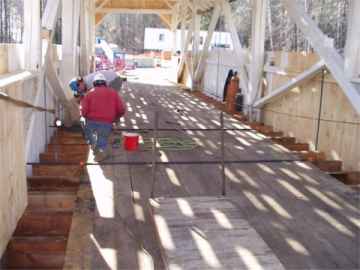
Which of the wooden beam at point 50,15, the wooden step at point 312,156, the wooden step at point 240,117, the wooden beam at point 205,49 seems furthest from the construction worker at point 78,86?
the wooden beam at point 205,49

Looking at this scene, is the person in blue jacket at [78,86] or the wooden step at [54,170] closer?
the wooden step at [54,170]

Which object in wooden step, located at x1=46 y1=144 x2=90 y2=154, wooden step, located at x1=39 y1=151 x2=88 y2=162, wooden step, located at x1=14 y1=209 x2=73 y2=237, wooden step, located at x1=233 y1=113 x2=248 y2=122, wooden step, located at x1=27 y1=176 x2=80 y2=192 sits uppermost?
wooden step, located at x1=233 y1=113 x2=248 y2=122

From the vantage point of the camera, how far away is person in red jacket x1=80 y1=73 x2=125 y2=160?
597 centimetres

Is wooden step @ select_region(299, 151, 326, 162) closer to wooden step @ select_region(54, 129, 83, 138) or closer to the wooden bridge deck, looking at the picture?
the wooden bridge deck

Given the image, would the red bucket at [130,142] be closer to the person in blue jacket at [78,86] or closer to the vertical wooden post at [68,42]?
the person in blue jacket at [78,86]

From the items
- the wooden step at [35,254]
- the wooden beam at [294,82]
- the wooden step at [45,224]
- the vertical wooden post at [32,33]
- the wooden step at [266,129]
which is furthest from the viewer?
the wooden step at [266,129]

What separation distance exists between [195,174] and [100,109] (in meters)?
1.52

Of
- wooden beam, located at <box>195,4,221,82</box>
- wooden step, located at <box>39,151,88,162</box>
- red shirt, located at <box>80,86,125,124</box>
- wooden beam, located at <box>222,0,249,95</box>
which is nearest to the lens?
red shirt, located at <box>80,86,125,124</box>

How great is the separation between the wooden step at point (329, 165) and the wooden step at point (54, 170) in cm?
340

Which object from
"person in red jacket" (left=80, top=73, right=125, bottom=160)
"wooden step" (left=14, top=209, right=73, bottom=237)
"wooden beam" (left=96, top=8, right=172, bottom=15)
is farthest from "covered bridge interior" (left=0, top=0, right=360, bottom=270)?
→ "wooden beam" (left=96, top=8, right=172, bottom=15)

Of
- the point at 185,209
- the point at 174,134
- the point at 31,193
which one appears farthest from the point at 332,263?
the point at 174,134

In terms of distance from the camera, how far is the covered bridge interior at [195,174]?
373 centimetres

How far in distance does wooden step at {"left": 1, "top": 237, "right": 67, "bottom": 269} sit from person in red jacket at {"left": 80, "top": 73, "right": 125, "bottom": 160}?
6.99 ft

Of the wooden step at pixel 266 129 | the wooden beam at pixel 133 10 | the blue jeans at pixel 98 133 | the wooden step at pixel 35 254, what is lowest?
the wooden step at pixel 35 254
